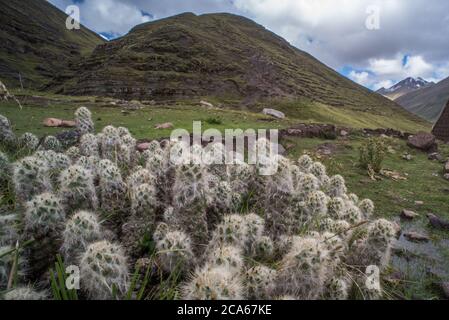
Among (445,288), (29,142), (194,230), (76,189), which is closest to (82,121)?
(29,142)

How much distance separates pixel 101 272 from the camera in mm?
1880

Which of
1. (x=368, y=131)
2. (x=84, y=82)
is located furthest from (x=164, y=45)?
(x=368, y=131)

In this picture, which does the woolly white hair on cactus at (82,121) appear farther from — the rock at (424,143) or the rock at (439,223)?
the rock at (424,143)

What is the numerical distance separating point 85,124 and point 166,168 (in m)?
4.81

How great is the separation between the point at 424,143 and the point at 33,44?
160 m

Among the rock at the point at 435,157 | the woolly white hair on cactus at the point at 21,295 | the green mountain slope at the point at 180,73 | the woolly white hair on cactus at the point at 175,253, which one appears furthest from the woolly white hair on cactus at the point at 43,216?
the green mountain slope at the point at 180,73

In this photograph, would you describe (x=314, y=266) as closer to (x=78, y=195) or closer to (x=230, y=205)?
(x=230, y=205)

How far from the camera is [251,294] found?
2.02m

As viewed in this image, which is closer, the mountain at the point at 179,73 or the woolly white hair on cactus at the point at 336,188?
the woolly white hair on cactus at the point at 336,188

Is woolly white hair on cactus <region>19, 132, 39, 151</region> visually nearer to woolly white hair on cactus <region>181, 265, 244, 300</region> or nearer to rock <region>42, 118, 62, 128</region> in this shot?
woolly white hair on cactus <region>181, 265, 244, 300</region>

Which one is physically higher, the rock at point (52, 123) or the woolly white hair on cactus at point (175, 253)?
the rock at point (52, 123)

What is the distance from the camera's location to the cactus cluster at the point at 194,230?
202 centimetres

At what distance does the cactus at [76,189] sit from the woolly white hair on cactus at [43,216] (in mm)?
344

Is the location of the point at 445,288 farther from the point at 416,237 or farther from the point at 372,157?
the point at 372,157
